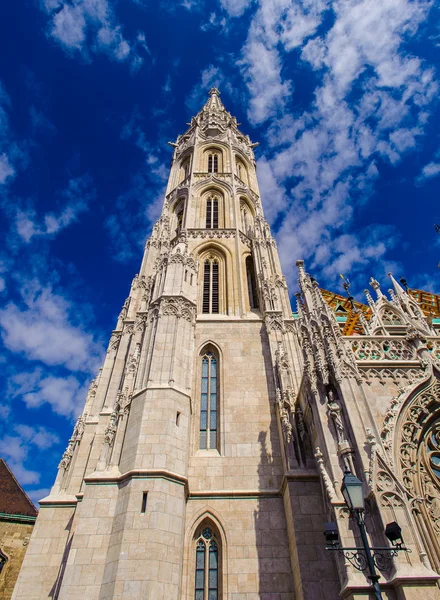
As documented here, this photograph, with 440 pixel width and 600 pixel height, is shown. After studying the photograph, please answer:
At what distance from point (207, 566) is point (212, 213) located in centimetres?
1897

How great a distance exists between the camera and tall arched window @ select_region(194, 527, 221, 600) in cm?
1008

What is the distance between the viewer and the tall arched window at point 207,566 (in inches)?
397

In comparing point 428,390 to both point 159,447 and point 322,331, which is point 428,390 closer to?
point 322,331

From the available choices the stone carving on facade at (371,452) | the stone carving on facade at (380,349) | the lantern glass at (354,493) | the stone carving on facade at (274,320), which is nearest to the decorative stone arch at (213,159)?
the stone carving on facade at (274,320)

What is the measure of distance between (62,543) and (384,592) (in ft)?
28.8

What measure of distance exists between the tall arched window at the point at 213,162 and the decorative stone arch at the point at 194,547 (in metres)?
23.8

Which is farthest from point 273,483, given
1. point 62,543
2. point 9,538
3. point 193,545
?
point 9,538

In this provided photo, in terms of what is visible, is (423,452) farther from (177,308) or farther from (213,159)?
(213,159)

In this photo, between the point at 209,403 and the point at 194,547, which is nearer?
the point at 194,547

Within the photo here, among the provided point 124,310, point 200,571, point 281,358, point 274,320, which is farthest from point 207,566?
point 124,310

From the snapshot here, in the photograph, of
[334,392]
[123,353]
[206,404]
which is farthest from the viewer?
[123,353]

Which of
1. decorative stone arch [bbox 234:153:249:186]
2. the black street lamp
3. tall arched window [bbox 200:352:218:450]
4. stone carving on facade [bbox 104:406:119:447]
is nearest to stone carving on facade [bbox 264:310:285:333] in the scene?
tall arched window [bbox 200:352:218:450]

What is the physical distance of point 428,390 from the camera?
10664 millimetres

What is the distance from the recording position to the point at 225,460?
1255cm
